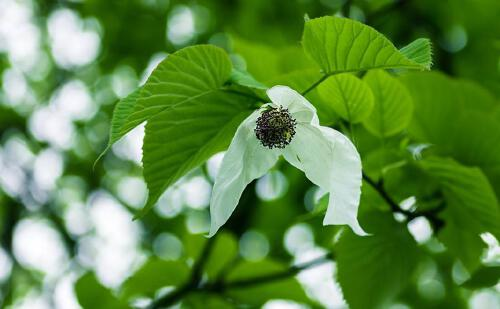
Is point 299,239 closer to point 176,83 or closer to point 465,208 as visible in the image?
point 465,208

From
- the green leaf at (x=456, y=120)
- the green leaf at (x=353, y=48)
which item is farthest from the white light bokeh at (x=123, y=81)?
the green leaf at (x=353, y=48)

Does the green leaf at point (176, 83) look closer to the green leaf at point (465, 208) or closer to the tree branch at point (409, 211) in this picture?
the tree branch at point (409, 211)

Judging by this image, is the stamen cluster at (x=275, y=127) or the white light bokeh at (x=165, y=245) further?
the white light bokeh at (x=165, y=245)

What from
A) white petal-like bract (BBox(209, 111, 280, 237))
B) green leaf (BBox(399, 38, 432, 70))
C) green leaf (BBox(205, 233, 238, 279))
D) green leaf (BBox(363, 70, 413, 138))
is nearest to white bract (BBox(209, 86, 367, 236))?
white petal-like bract (BBox(209, 111, 280, 237))

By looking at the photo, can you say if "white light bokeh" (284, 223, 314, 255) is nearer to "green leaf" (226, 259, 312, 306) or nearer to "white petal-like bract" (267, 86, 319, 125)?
"green leaf" (226, 259, 312, 306)

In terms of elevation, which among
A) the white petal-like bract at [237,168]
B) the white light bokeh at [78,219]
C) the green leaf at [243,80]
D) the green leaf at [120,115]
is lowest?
the white light bokeh at [78,219]

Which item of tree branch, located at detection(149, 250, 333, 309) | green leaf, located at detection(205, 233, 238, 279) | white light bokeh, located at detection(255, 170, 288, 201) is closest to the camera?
tree branch, located at detection(149, 250, 333, 309)

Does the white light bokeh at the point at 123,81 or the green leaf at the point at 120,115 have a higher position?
the green leaf at the point at 120,115

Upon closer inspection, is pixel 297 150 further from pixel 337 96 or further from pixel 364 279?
pixel 364 279

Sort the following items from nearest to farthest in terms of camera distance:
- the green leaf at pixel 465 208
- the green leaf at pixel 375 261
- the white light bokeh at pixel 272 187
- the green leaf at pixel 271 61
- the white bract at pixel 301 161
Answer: the white bract at pixel 301 161 < the green leaf at pixel 465 208 < the green leaf at pixel 375 261 < the green leaf at pixel 271 61 < the white light bokeh at pixel 272 187
